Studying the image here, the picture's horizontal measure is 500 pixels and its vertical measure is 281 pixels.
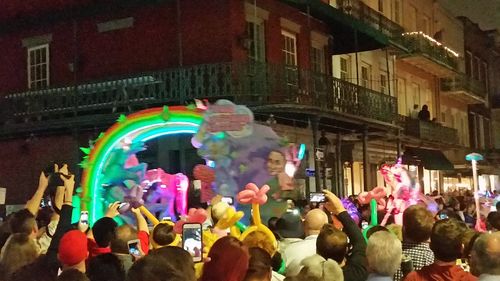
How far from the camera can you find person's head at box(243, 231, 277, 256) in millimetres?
5621

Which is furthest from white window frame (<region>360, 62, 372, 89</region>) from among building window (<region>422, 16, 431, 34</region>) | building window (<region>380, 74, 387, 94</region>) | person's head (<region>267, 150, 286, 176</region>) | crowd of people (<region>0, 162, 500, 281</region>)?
crowd of people (<region>0, 162, 500, 281</region>)

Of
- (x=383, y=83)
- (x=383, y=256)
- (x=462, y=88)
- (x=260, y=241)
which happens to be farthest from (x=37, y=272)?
(x=462, y=88)

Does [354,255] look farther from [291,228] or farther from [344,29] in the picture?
[344,29]

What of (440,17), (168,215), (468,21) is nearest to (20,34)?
(168,215)

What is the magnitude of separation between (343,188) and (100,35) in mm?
9571

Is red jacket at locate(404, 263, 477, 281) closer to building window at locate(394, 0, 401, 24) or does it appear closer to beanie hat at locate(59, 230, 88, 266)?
beanie hat at locate(59, 230, 88, 266)

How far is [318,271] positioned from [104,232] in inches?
83.8

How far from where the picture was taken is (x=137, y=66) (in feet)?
64.0

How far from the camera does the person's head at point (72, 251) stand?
14.4 feet

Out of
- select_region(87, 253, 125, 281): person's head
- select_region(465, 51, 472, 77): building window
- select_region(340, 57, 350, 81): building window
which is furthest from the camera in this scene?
select_region(465, 51, 472, 77): building window

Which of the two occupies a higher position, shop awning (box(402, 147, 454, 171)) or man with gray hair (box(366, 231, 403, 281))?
shop awning (box(402, 147, 454, 171))

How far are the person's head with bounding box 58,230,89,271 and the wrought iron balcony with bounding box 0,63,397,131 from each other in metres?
12.1

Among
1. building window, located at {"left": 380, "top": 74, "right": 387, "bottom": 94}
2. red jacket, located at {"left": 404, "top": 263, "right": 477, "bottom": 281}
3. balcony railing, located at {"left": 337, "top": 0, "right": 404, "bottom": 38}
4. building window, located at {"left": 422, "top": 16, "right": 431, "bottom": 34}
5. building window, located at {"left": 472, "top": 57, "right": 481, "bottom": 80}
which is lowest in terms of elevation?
red jacket, located at {"left": 404, "top": 263, "right": 477, "bottom": 281}

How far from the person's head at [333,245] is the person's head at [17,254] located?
2.01 meters
